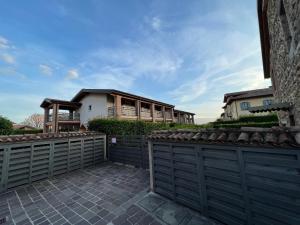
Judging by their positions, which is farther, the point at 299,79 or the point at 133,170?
the point at 133,170

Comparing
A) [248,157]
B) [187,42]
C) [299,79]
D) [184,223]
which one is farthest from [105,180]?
[187,42]

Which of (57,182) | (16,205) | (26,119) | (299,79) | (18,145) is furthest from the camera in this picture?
(26,119)

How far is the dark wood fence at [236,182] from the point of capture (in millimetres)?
2207

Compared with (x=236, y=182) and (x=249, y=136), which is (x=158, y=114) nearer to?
(x=236, y=182)

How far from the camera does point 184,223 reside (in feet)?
10.1

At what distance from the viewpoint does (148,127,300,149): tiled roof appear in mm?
2141

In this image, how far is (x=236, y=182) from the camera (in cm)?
276

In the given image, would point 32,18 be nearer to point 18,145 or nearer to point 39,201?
point 18,145

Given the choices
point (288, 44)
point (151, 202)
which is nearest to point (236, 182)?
point (151, 202)

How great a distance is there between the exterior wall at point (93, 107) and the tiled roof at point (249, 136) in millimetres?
14354

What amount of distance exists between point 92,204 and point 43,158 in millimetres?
3880

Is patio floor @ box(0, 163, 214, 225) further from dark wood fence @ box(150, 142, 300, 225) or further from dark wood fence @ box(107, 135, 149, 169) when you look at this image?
dark wood fence @ box(107, 135, 149, 169)

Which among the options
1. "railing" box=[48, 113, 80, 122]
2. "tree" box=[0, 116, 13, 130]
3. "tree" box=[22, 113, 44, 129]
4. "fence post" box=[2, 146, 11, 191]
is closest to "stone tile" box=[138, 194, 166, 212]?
"fence post" box=[2, 146, 11, 191]

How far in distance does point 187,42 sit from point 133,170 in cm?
855
